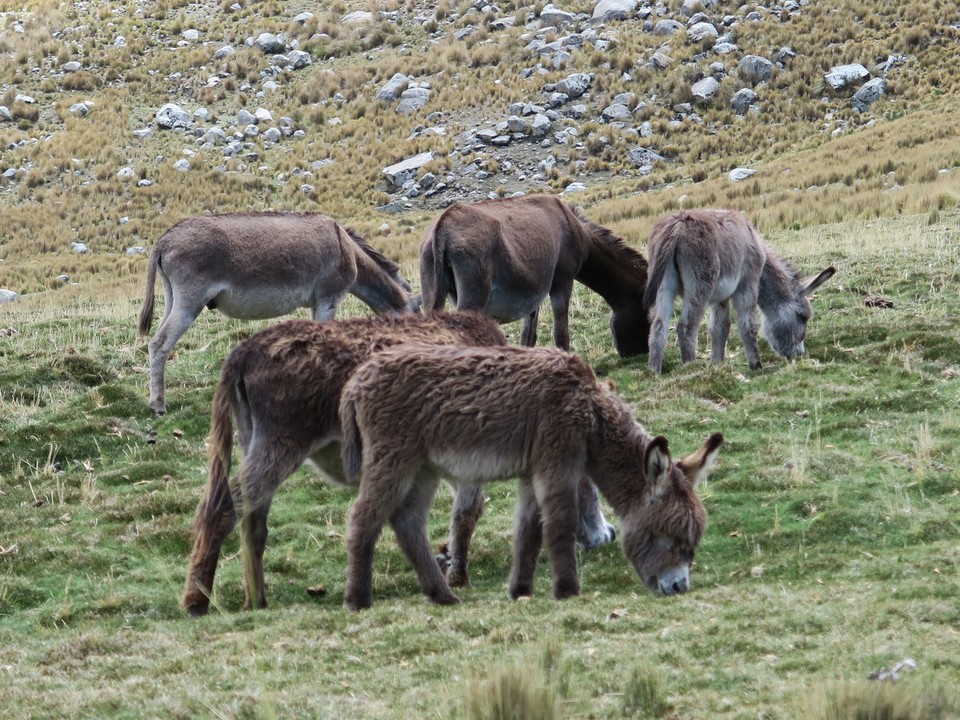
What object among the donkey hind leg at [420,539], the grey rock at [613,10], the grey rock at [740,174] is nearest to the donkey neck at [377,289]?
the donkey hind leg at [420,539]

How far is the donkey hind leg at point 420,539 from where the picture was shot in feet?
24.5

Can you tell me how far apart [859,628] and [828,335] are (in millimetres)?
8905

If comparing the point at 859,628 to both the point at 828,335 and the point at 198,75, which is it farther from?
the point at 198,75

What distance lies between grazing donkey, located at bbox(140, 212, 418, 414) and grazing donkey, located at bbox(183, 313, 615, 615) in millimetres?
5654

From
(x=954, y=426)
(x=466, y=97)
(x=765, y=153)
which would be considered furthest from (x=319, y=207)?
(x=954, y=426)

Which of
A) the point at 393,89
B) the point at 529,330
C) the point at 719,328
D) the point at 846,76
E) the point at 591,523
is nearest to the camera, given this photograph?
the point at 591,523

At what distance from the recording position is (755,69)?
4672 cm

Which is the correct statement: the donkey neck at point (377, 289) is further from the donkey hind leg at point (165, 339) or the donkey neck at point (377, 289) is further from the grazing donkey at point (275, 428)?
the grazing donkey at point (275, 428)

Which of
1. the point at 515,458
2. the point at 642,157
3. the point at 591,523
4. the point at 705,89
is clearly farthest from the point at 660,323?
the point at 705,89

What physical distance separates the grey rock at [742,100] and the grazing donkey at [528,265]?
32.1 meters

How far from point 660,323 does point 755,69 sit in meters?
35.9

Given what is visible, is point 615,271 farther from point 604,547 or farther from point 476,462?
point 476,462

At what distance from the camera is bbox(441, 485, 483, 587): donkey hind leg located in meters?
8.33

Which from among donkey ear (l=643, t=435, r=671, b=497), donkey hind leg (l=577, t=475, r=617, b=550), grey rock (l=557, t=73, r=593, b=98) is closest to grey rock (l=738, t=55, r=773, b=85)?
grey rock (l=557, t=73, r=593, b=98)
